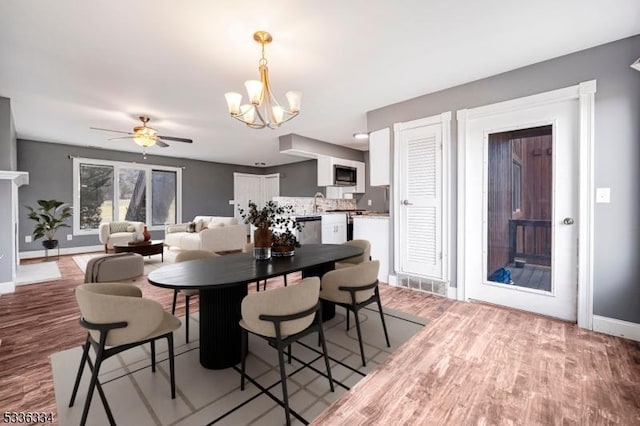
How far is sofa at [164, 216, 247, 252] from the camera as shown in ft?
18.5

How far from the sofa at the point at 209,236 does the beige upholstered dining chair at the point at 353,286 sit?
13.5 feet

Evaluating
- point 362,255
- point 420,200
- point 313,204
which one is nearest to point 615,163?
point 420,200

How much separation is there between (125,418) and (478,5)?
326 centimetres

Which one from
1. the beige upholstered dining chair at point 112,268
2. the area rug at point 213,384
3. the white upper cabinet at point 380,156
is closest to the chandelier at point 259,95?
the white upper cabinet at point 380,156

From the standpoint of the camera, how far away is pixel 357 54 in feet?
8.39

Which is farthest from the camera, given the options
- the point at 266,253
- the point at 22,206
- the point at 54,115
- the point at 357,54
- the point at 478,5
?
the point at 22,206

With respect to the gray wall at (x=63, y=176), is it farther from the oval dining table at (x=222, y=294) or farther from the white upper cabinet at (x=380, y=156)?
the oval dining table at (x=222, y=294)

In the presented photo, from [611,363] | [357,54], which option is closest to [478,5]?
[357,54]

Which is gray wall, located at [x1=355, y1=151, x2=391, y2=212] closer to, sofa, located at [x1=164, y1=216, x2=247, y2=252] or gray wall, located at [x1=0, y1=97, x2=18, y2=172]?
sofa, located at [x1=164, y1=216, x2=247, y2=252]

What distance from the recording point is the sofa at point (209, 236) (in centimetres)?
565

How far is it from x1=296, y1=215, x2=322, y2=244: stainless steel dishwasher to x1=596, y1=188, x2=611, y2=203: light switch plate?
3.90 meters

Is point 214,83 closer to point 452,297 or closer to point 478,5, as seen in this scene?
point 478,5

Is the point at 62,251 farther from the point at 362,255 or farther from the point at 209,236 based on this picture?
the point at 362,255

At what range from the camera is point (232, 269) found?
1922 millimetres
